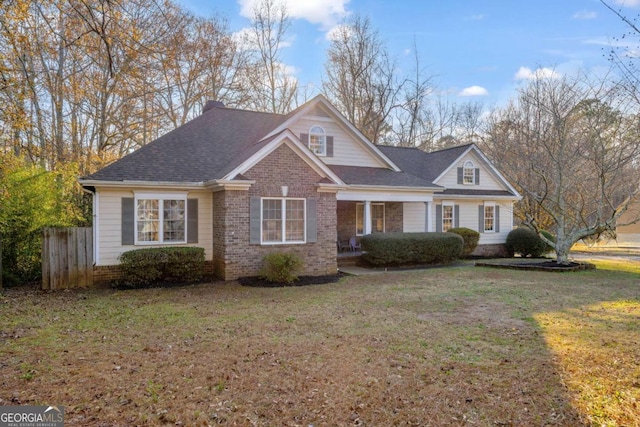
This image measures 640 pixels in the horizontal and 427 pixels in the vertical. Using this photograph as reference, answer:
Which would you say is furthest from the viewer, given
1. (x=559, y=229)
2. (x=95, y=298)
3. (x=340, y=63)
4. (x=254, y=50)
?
(x=340, y=63)

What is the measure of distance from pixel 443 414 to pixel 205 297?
678 cm

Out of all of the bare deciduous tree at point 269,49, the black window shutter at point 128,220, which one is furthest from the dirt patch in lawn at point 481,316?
the bare deciduous tree at point 269,49

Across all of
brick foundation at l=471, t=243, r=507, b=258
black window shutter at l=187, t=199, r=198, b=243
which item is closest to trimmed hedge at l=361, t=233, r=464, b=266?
brick foundation at l=471, t=243, r=507, b=258

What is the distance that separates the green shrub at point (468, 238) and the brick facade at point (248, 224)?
7.57 m

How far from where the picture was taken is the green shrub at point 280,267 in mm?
10805

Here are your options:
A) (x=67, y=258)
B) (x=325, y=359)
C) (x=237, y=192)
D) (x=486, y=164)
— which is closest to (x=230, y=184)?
(x=237, y=192)

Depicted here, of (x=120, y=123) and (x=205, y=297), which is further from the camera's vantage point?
(x=120, y=123)

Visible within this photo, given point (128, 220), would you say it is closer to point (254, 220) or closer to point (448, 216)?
point (254, 220)

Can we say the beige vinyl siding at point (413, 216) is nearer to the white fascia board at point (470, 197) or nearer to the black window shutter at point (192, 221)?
the white fascia board at point (470, 197)

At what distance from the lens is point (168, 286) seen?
34.9 feet

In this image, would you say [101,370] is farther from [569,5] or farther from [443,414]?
[569,5]

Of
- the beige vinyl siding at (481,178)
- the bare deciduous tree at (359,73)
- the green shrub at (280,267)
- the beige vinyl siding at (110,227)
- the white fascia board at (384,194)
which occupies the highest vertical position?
the bare deciduous tree at (359,73)

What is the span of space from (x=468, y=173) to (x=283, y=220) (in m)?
11.4

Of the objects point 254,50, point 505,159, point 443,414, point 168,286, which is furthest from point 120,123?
point 443,414
